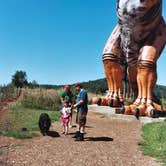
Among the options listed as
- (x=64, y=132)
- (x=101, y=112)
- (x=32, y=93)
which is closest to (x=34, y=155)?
(x=64, y=132)

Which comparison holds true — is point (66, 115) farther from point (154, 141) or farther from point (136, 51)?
point (136, 51)

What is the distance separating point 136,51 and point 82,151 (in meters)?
6.66

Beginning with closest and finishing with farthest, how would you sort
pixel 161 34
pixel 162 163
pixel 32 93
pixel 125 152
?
pixel 162 163, pixel 125 152, pixel 161 34, pixel 32 93

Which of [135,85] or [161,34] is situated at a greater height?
[161,34]

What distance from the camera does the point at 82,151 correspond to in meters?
8.47

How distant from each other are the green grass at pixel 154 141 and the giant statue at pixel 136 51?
1.58 metres

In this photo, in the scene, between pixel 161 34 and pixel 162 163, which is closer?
pixel 162 163

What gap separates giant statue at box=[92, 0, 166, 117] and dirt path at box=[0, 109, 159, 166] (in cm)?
261

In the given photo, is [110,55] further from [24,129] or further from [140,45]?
[24,129]

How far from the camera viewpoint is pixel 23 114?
1535 cm

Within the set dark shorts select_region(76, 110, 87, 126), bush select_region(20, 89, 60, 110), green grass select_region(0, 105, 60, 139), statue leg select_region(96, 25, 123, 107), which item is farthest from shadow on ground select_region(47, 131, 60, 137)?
bush select_region(20, 89, 60, 110)

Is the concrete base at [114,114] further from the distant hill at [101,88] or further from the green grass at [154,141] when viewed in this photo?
the distant hill at [101,88]

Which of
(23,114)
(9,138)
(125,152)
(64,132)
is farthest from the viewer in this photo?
(23,114)

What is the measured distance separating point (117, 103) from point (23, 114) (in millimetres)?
3192
